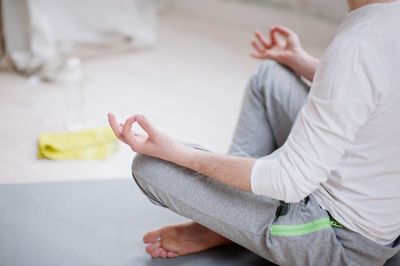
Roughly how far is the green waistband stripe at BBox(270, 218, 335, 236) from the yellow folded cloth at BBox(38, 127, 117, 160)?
0.78 metres

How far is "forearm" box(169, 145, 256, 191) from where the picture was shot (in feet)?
3.14

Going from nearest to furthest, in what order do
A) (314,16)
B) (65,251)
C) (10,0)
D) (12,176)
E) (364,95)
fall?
(364,95) < (65,251) < (12,176) < (10,0) < (314,16)

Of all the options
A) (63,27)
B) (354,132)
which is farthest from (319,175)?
(63,27)

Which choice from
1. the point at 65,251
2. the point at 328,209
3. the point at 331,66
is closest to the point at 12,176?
the point at 65,251

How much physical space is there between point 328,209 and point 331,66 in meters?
0.31

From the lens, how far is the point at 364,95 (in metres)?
0.82

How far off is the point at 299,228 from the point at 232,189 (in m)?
0.15

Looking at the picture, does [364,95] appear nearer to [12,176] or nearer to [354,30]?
[354,30]

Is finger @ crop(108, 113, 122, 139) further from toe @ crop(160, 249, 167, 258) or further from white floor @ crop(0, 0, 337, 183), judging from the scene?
white floor @ crop(0, 0, 337, 183)

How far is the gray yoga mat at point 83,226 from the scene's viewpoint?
1.19 metres

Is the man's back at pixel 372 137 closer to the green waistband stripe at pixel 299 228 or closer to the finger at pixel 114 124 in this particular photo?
the green waistband stripe at pixel 299 228

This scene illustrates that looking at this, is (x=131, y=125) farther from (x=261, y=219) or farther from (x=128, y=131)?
(x=261, y=219)

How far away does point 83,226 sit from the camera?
1.29m

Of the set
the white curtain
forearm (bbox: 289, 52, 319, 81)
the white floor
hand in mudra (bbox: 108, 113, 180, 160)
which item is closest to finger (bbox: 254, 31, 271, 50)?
forearm (bbox: 289, 52, 319, 81)
